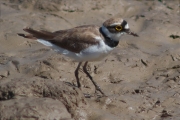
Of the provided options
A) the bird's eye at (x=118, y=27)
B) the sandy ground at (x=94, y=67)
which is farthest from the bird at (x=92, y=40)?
the sandy ground at (x=94, y=67)

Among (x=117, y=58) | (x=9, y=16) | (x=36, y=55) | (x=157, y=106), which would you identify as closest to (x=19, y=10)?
(x=9, y=16)

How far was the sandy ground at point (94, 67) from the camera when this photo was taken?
6742 millimetres

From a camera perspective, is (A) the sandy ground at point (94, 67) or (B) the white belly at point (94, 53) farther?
(B) the white belly at point (94, 53)

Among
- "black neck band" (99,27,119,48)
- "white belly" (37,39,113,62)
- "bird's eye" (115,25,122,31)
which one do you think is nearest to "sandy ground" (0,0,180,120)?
"white belly" (37,39,113,62)

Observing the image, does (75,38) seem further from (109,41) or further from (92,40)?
(109,41)

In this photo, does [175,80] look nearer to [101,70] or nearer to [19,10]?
[101,70]

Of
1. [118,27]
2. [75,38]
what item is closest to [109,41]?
[118,27]

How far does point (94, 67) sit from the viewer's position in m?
9.10

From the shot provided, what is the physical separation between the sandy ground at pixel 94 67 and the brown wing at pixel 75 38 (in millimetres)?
723

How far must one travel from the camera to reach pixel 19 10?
11.5 meters

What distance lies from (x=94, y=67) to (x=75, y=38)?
1.20m

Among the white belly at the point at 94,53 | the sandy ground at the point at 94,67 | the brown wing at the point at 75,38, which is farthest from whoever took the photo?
the brown wing at the point at 75,38

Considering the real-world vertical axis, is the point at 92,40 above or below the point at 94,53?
above

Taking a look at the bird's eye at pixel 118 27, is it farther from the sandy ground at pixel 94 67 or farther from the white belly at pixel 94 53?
the sandy ground at pixel 94 67
